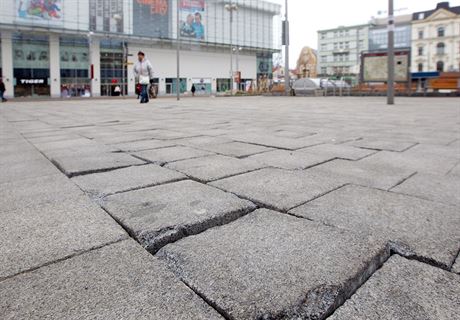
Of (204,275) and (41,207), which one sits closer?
(204,275)

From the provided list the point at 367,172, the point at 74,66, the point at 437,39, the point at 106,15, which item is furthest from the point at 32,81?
the point at 437,39

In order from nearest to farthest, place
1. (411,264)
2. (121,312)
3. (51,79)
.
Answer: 1. (121,312)
2. (411,264)
3. (51,79)

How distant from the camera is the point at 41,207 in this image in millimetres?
2164

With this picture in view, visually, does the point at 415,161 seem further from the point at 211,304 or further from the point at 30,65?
the point at 30,65

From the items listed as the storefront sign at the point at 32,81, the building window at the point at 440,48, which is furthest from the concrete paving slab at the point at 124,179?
the building window at the point at 440,48

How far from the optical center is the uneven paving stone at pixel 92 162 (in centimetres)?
313

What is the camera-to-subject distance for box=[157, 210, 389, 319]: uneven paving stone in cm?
118

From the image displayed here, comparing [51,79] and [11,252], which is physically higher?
[51,79]

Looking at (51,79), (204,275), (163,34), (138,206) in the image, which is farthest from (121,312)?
(163,34)

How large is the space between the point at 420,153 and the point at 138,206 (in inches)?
123

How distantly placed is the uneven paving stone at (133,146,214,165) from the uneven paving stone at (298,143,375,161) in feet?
3.68

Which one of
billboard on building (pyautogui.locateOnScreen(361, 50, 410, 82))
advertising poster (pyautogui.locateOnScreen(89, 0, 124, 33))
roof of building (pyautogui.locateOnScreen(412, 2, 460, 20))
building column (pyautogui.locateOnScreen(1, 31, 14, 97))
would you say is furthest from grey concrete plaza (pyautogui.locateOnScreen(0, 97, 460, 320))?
roof of building (pyautogui.locateOnScreen(412, 2, 460, 20))

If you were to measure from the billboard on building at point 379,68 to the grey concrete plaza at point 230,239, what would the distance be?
76.3 ft

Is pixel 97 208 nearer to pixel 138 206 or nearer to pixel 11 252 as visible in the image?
pixel 138 206
